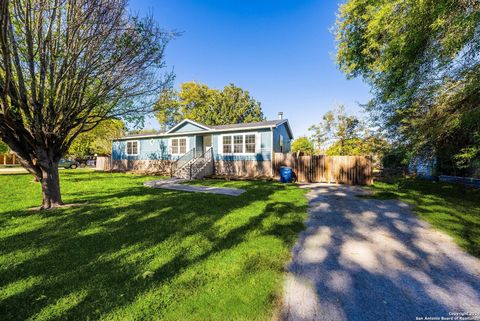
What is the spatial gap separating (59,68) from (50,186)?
3.42 metres

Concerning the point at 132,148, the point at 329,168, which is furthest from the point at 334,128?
the point at 132,148

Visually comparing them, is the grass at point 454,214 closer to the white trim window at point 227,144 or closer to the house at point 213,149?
the house at point 213,149

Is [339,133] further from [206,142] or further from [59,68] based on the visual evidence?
[59,68]

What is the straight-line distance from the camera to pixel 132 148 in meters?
21.0

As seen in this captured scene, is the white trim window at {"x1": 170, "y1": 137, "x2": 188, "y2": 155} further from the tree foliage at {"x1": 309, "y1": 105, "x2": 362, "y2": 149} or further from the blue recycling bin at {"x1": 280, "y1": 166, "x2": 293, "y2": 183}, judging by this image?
the tree foliage at {"x1": 309, "y1": 105, "x2": 362, "y2": 149}

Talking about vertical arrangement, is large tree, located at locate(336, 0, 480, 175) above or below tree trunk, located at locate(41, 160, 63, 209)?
above

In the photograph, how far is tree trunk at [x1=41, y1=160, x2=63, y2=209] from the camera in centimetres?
650

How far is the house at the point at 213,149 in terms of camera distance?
14.6m

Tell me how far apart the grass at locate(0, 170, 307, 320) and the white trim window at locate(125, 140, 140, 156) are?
14650mm

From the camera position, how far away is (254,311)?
7.57 feet

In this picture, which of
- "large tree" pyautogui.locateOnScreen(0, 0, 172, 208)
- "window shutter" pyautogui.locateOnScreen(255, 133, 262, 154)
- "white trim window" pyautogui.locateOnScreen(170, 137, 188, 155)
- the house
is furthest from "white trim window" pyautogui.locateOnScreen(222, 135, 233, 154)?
"large tree" pyautogui.locateOnScreen(0, 0, 172, 208)

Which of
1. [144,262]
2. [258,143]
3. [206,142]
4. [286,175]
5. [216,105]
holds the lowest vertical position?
[144,262]

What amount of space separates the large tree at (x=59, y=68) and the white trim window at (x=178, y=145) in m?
10.4

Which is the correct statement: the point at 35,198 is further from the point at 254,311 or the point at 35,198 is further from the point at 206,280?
the point at 254,311
